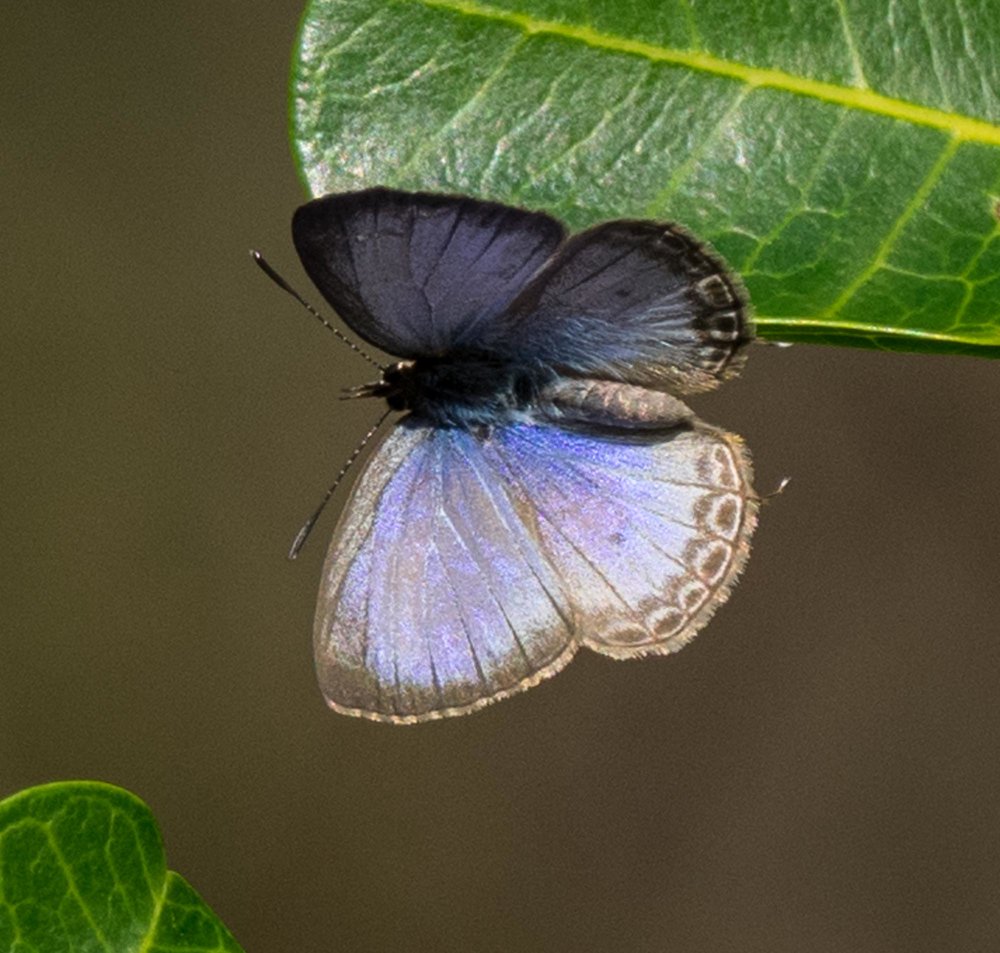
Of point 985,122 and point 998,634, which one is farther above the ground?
point 985,122

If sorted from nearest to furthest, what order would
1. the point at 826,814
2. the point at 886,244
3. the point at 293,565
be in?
the point at 886,244
the point at 826,814
the point at 293,565

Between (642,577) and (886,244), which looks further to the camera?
(642,577)

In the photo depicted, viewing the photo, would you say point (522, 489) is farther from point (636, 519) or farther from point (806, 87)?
point (806, 87)

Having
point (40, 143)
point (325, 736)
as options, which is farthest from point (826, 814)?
point (40, 143)

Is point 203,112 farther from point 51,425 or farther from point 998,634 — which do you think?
point 998,634

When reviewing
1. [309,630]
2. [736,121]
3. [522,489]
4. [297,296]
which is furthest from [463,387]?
[309,630]

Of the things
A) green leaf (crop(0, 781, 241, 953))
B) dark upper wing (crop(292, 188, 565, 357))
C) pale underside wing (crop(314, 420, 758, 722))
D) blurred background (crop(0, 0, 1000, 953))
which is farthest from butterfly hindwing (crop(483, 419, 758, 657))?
blurred background (crop(0, 0, 1000, 953))

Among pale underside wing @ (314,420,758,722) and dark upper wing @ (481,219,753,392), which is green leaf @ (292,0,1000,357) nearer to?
dark upper wing @ (481,219,753,392)
